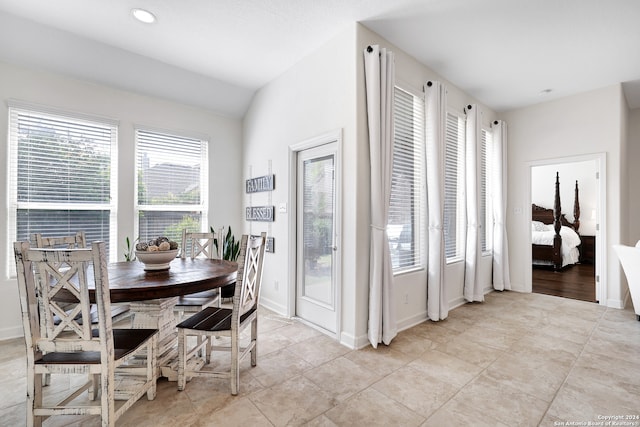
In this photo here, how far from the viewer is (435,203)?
3.42 m

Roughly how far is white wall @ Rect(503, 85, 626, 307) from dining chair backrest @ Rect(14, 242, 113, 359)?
217 inches

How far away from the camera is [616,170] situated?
397cm

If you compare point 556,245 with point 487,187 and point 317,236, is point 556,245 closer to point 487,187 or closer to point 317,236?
point 487,187

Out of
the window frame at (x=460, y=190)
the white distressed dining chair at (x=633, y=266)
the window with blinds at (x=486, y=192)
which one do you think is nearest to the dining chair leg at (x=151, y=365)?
the window frame at (x=460, y=190)

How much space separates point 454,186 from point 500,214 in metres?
1.27

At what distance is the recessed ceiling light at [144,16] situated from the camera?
259cm

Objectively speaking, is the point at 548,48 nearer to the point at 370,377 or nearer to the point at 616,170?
the point at 616,170

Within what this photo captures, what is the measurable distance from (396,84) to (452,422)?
2983 millimetres

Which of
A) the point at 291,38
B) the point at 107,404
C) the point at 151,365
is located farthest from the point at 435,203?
the point at 107,404

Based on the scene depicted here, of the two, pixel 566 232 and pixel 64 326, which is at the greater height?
pixel 566 232

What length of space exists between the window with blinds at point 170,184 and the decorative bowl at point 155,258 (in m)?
1.90

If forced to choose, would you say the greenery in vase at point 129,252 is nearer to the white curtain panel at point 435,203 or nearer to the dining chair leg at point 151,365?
the dining chair leg at point 151,365

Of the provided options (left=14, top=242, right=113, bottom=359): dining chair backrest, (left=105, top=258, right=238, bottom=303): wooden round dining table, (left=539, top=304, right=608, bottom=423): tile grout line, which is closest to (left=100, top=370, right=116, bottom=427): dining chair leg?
(left=14, top=242, right=113, bottom=359): dining chair backrest

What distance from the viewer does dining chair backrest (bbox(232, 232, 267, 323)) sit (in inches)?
77.9
